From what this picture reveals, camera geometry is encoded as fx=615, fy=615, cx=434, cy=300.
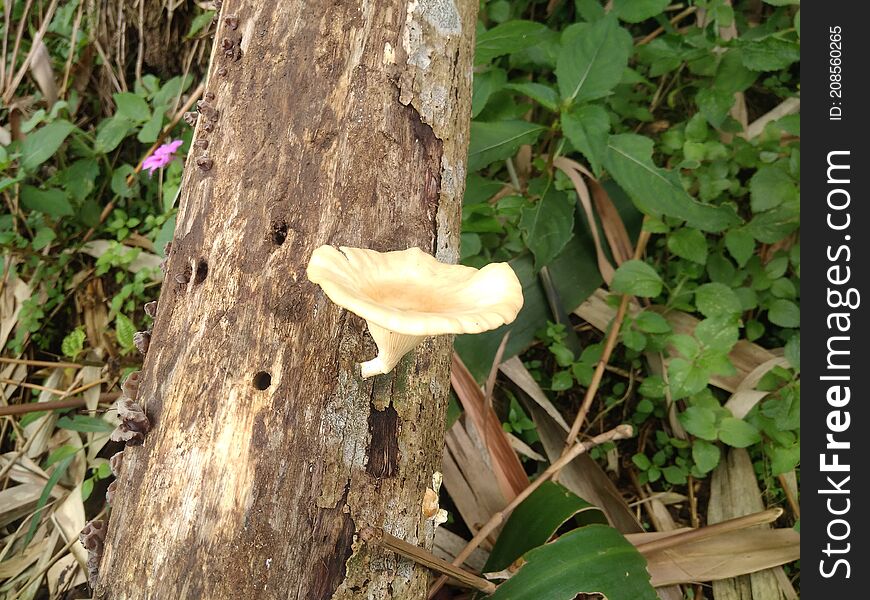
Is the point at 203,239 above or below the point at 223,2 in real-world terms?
below

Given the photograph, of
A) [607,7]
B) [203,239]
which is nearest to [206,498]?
[203,239]

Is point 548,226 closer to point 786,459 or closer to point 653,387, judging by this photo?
point 653,387

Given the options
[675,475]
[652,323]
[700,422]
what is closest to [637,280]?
[652,323]

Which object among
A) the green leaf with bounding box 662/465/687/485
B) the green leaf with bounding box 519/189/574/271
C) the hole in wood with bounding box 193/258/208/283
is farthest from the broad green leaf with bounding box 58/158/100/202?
the green leaf with bounding box 662/465/687/485

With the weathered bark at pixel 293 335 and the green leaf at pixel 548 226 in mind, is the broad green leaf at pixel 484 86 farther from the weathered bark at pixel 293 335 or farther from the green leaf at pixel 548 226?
the weathered bark at pixel 293 335
